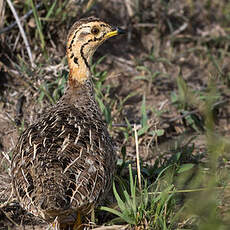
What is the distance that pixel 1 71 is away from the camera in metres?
6.29

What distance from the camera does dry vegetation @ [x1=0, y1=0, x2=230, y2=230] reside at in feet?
14.3

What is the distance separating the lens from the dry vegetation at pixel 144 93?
14.3 feet

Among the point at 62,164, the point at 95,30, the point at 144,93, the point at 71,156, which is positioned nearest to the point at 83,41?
the point at 95,30

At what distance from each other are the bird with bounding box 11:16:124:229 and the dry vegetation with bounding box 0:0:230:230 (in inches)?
13.8

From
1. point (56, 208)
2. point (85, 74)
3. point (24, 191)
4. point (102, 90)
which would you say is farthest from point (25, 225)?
point (102, 90)

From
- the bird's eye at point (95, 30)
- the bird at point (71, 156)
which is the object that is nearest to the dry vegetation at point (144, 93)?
the bird at point (71, 156)

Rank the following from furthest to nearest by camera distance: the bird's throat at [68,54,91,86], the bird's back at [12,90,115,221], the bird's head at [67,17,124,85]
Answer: the bird's throat at [68,54,91,86]
the bird's head at [67,17,124,85]
the bird's back at [12,90,115,221]

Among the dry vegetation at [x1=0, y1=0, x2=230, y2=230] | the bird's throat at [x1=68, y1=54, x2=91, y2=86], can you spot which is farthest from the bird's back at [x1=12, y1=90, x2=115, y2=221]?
the bird's throat at [x1=68, y1=54, x2=91, y2=86]

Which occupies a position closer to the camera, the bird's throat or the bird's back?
the bird's back

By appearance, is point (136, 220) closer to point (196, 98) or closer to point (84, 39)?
point (84, 39)

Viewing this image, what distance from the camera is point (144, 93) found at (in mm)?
6633

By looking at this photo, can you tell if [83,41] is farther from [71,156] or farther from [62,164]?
[62,164]

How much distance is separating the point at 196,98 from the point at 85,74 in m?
2.10

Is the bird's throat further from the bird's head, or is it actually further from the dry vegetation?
the dry vegetation
